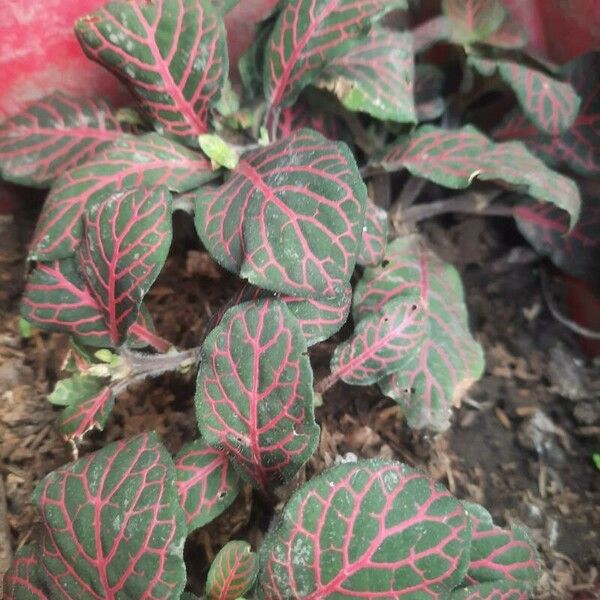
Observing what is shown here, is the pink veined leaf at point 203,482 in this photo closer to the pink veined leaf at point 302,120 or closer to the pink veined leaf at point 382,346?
the pink veined leaf at point 382,346

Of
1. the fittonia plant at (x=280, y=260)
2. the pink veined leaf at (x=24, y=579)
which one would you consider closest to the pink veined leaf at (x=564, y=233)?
the fittonia plant at (x=280, y=260)

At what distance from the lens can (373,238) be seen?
1.02 meters

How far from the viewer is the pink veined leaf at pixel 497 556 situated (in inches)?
32.6

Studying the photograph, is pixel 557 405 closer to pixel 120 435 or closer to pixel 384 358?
pixel 384 358

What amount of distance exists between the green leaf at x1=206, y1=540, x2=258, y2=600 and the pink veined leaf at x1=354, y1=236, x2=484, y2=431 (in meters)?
0.33

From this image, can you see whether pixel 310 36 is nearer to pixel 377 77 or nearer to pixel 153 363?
pixel 377 77

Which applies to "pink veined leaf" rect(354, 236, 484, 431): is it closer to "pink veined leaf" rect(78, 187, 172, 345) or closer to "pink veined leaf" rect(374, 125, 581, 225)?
"pink veined leaf" rect(374, 125, 581, 225)

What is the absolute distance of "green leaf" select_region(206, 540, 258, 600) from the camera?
774 millimetres

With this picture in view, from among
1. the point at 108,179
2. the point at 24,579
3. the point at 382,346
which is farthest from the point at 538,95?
the point at 24,579

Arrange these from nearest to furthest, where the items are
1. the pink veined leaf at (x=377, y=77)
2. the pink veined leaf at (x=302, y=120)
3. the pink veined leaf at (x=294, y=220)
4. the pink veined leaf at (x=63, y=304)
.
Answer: the pink veined leaf at (x=294, y=220), the pink veined leaf at (x=63, y=304), the pink veined leaf at (x=377, y=77), the pink veined leaf at (x=302, y=120)

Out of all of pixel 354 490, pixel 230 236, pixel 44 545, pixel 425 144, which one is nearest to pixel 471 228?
pixel 425 144

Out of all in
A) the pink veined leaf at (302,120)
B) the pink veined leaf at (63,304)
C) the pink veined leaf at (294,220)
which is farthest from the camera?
the pink veined leaf at (302,120)

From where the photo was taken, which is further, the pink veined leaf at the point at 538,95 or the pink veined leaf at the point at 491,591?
the pink veined leaf at the point at 538,95

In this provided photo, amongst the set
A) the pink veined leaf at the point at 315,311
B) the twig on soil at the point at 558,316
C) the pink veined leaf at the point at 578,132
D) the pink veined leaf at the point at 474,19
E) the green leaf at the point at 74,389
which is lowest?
the twig on soil at the point at 558,316
